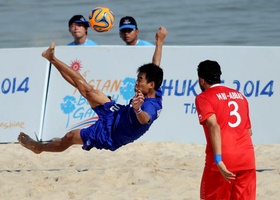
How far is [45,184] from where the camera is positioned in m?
8.72

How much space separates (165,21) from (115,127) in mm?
12612

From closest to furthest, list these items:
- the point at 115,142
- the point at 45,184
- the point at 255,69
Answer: the point at 115,142 < the point at 45,184 < the point at 255,69

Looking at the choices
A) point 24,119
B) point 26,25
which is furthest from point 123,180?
point 26,25

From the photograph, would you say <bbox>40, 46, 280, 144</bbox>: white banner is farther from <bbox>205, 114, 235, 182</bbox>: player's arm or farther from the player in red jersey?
<bbox>205, 114, 235, 182</bbox>: player's arm

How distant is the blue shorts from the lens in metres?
7.40

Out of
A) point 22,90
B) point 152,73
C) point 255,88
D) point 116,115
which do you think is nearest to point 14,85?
point 22,90

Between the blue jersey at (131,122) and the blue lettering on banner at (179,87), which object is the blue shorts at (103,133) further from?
the blue lettering on banner at (179,87)

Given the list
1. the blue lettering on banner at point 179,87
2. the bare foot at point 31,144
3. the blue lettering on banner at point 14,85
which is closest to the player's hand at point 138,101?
the bare foot at point 31,144

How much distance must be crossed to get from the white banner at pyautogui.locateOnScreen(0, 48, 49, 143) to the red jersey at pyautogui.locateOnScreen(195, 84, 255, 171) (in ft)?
14.7

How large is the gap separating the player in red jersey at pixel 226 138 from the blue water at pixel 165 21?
11133mm

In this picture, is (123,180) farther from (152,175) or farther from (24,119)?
(24,119)

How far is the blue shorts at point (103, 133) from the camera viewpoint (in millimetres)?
7398

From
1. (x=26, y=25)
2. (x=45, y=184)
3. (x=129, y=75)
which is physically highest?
(x=26, y=25)

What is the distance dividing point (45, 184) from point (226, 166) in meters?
3.07
